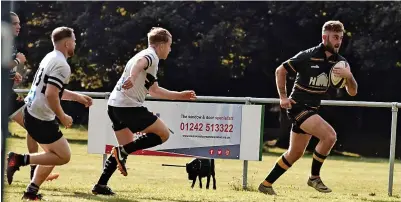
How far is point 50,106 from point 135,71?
4.35ft

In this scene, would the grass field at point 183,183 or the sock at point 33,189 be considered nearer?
the sock at point 33,189

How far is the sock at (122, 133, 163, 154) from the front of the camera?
10484 millimetres

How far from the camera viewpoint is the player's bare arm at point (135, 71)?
10055mm

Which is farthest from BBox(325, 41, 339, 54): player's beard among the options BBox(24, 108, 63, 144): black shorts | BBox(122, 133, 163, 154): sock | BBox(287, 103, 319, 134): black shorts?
BBox(24, 108, 63, 144): black shorts

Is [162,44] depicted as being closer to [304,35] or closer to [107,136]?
[107,136]

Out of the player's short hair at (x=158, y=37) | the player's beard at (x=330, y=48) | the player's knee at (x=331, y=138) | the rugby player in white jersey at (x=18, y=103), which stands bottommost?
the player's knee at (x=331, y=138)

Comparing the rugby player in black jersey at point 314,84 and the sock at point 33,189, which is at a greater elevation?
the rugby player in black jersey at point 314,84

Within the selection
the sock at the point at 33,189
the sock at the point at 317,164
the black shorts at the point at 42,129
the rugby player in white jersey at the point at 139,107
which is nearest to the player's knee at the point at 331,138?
the sock at the point at 317,164

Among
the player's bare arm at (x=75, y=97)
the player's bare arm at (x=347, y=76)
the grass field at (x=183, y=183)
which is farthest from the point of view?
the player's bare arm at (x=347, y=76)

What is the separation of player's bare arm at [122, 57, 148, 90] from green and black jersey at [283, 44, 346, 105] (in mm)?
2124

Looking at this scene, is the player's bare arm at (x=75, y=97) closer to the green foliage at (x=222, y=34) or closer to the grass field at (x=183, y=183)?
the grass field at (x=183, y=183)

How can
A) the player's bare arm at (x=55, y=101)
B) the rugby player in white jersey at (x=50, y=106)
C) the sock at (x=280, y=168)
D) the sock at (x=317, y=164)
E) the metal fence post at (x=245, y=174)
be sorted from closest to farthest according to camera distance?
the player's bare arm at (x=55, y=101) < the rugby player in white jersey at (x=50, y=106) < the sock at (x=317, y=164) < the sock at (x=280, y=168) < the metal fence post at (x=245, y=174)

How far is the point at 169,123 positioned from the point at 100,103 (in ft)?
3.49

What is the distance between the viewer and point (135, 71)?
10102 millimetres
